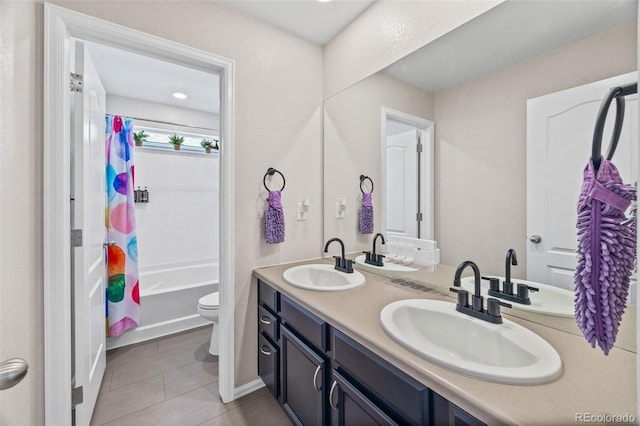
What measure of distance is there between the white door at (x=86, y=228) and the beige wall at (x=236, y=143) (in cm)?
14

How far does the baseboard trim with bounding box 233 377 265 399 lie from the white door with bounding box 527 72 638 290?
5.73ft

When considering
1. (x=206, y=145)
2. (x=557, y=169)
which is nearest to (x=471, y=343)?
(x=557, y=169)

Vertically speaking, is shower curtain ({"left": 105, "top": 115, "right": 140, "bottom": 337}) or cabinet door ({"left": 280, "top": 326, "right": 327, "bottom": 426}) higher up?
shower curtain ({"left": 105, "top": 115, "right": 140, "bottom": 337})

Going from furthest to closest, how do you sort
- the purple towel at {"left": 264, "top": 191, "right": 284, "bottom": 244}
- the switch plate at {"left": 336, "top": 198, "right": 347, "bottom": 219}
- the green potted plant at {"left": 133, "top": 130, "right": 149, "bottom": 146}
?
the green potted plant at {"left": 133, "top": 130, "right": 149, "bottom": 146} → the switch plate at {"left": 336, "top": 198, "right": 347, "bottom": 219} → the purple towel at {"left": 264, "top": 191, "right": 284, "bottom": 244}

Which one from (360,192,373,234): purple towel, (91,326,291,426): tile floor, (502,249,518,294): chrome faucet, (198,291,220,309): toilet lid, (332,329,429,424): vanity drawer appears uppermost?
(360,192,373,234): purple towel

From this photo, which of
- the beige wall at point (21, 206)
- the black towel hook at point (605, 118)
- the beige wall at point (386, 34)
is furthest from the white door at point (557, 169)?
the beige wall at point (21, 206)

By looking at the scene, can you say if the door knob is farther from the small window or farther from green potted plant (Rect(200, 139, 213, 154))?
green potted plant (Rect(200, 139, 213, 154))

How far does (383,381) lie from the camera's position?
914 millimetres

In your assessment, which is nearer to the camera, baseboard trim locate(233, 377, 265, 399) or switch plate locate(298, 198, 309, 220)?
baseboard trim locate(233, 377, 265, 399)

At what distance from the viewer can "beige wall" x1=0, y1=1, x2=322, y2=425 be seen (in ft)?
3.12

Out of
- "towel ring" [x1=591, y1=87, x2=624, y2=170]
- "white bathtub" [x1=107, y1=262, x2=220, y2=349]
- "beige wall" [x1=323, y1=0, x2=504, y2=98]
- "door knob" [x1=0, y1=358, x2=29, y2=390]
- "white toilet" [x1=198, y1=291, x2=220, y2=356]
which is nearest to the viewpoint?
"door knob" [x1=0, y1=358, x2=29, y2=390]

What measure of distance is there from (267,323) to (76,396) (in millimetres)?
983

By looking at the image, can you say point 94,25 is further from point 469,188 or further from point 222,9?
point 469,188

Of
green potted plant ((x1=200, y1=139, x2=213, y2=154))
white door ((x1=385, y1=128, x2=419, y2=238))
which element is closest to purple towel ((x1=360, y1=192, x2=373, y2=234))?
white door ((x1=385, y1=128, x2=419, y2=238))
